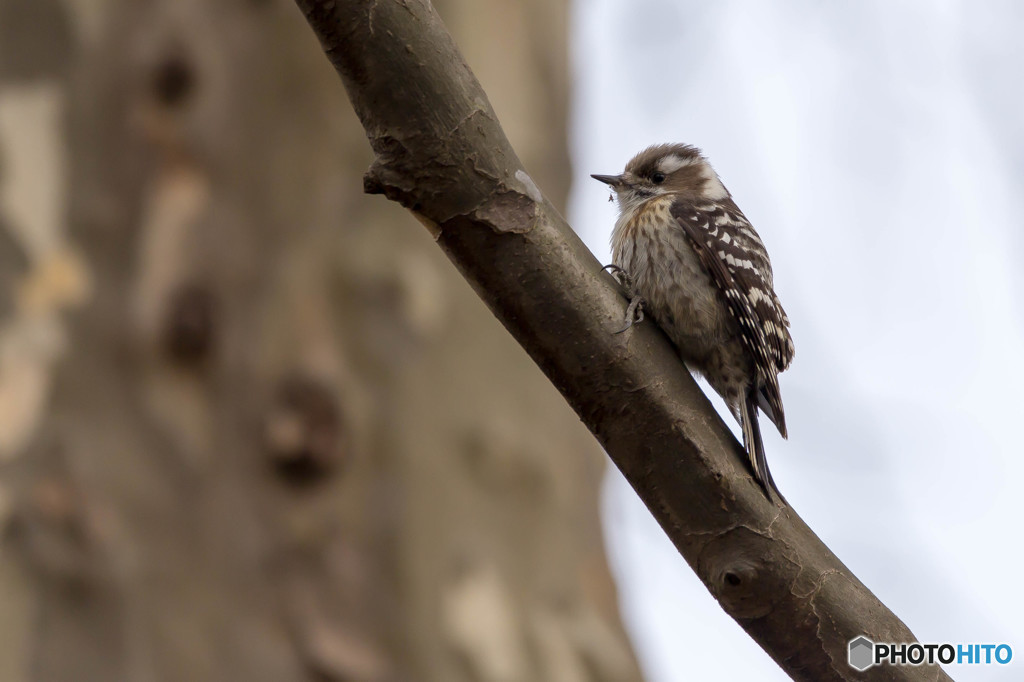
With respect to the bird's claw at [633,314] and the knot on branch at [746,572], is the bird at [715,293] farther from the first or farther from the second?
the knot on branch at [746,572]

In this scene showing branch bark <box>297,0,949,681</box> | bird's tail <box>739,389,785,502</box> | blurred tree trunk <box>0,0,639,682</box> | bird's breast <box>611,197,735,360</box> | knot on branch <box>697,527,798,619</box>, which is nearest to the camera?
branch bark <box>297,0,949,681</box>

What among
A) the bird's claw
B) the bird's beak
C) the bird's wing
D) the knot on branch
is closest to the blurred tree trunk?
the bird's beak

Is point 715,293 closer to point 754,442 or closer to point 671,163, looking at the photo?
point 754,442

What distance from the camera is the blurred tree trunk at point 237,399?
388 cm

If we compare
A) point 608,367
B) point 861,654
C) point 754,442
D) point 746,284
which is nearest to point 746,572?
point 861,654

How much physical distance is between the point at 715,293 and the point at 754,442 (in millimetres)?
777

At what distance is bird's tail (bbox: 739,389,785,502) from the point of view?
2.29m

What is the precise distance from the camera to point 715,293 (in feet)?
11.5

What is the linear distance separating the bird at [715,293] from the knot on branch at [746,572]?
942 millimetres

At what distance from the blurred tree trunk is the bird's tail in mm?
1683

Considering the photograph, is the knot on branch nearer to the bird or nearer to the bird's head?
the bird

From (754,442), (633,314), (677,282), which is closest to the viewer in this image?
(633,314)

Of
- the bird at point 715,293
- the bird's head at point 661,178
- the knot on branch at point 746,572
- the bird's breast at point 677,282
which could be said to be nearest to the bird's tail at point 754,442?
the bird at point 715,293

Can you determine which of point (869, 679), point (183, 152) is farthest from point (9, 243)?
point (869, 679)
